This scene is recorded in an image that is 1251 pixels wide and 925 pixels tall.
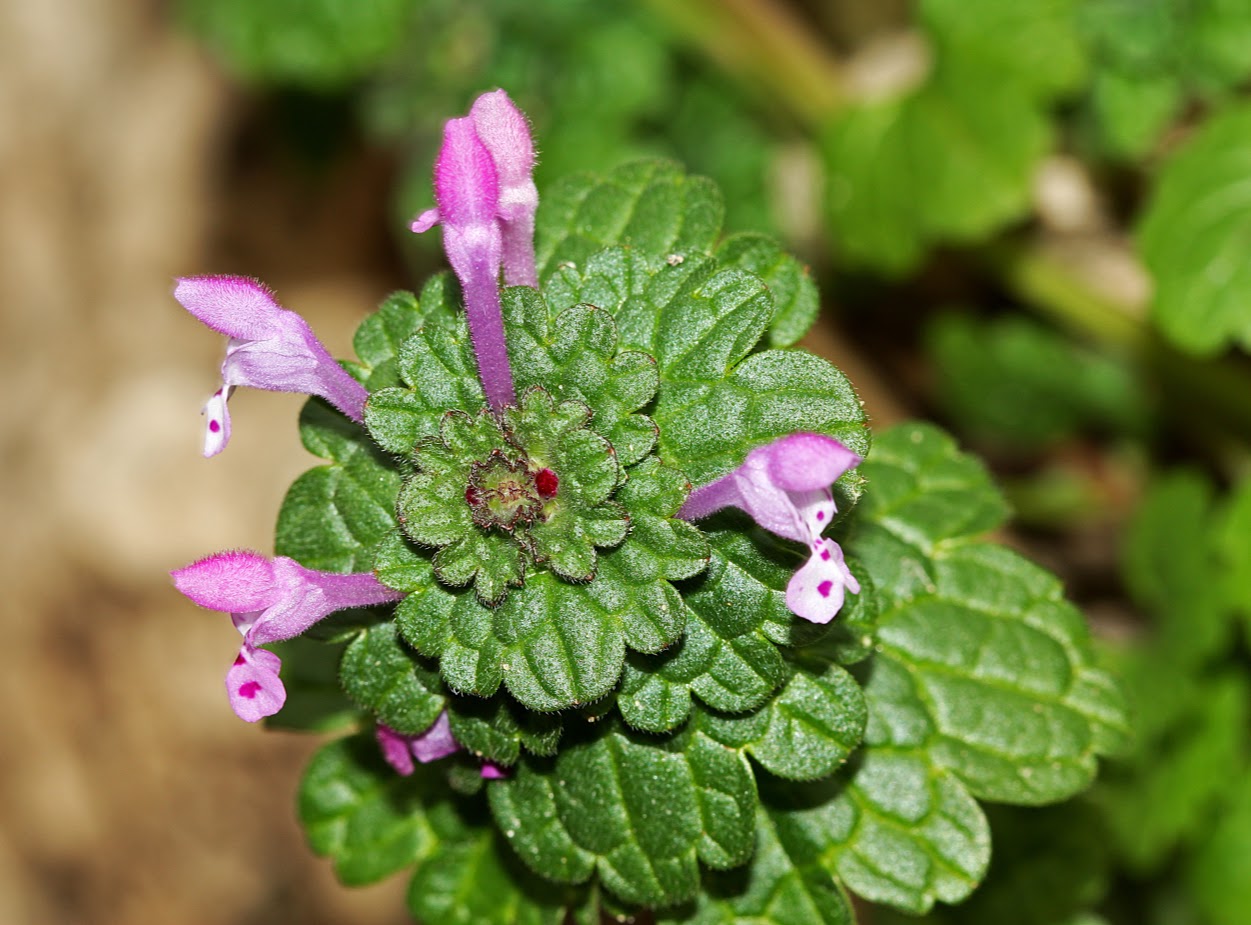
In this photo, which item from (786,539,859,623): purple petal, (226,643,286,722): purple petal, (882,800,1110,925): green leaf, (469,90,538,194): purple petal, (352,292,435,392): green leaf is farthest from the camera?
(882,800,1110,925): green leaf

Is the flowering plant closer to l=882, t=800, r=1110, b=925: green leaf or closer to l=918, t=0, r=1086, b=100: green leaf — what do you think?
l=882, t=800, r=1110, b=925: green leaf

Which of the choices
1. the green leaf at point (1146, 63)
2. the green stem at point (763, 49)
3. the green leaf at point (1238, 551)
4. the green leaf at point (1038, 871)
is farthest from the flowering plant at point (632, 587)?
the green stem at point (763, 49)

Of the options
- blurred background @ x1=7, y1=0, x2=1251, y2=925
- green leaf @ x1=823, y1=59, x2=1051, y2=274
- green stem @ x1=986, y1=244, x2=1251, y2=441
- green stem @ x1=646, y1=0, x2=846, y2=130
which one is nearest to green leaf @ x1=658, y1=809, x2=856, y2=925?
blurred background @ x1=7, y1=0, x2=1251, y2=925

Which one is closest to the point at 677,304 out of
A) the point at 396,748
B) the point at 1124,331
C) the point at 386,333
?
the point at 386,333

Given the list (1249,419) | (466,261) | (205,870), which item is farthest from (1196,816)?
(205,870)

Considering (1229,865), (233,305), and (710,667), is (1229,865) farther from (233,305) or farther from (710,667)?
(233,305)

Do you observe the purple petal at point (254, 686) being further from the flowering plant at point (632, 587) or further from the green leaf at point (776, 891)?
the green leaf at point (776, 891)
